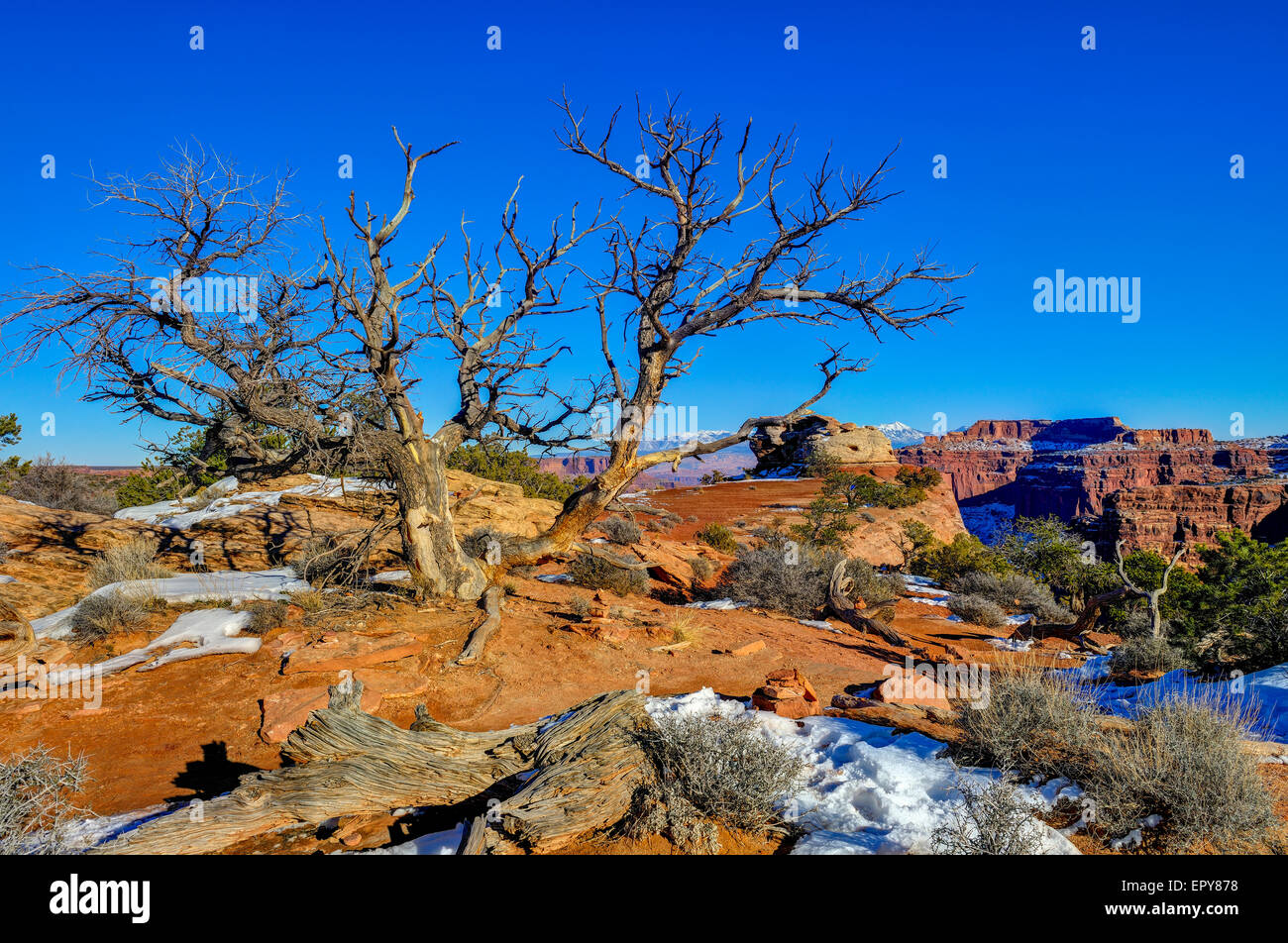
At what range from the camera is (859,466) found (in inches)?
1465

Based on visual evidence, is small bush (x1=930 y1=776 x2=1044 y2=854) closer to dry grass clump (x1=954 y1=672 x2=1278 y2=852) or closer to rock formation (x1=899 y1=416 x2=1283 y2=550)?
dry grass clump (x1=954 y1=672 x2=1278 y2=852)

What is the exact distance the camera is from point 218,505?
13680 millimetres

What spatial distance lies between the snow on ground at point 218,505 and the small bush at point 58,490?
4729mm

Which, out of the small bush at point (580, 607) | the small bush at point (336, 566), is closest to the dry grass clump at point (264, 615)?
the small bush at point (336, 566)

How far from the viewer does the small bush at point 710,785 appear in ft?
11.9

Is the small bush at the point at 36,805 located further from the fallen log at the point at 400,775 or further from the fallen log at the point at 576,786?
the fallen log at the point at 576,786

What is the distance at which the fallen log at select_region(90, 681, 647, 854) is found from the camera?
12.1 ft

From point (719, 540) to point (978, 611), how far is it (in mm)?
8935

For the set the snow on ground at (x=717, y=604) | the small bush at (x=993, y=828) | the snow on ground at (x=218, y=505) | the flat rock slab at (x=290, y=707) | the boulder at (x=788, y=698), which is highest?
the snow on ground at (x=218, y=505)

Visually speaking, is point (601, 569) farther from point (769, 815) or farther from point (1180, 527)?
point (1180, 527)

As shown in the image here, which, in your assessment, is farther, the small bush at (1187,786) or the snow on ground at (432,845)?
the snow on ground at (432,845)

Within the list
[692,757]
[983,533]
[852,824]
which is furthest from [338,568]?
[983,533]

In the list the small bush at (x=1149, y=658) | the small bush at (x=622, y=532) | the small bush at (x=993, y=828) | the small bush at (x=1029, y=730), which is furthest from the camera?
the small bush at (x=622, y=532)

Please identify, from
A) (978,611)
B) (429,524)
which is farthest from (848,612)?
(429,524)
